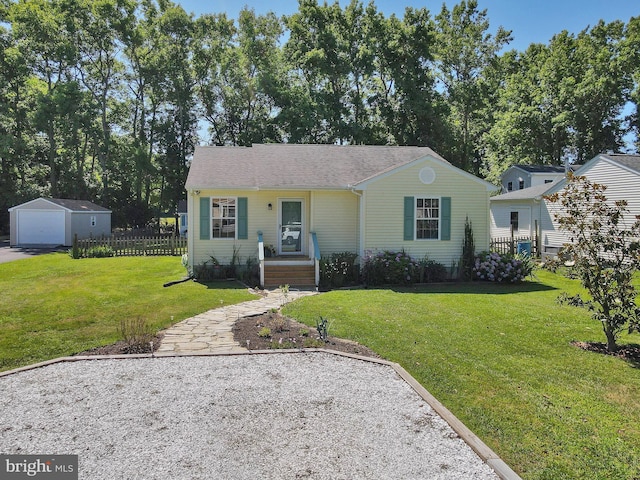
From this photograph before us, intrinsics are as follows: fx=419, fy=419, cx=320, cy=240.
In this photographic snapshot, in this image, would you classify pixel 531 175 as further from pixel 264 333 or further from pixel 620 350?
pixel 264 333

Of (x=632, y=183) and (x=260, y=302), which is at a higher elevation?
(x=632, y=183)

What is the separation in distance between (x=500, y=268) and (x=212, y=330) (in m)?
9.28

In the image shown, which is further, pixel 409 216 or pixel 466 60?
pixel 466 60

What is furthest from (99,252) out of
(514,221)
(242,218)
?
(514,221)

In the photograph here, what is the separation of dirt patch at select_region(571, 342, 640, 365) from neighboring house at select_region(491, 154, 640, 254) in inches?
278

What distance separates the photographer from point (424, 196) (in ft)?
43.7

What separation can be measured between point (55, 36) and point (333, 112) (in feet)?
71.7

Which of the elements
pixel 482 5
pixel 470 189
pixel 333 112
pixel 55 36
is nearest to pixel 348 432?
pixel 470 189

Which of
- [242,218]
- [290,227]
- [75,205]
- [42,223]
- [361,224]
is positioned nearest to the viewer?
[361,224]

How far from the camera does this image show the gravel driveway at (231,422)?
3330mm

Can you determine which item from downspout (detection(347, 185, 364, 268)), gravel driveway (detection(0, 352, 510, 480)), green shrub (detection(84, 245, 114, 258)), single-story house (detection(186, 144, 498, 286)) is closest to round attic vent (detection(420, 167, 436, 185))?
single-story house (detection(186, 144, 498, 286))

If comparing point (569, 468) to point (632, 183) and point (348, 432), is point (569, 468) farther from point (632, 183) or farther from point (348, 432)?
point (632, 183)

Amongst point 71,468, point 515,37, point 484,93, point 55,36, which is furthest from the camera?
point 515,37

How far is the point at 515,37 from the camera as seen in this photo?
133ft
